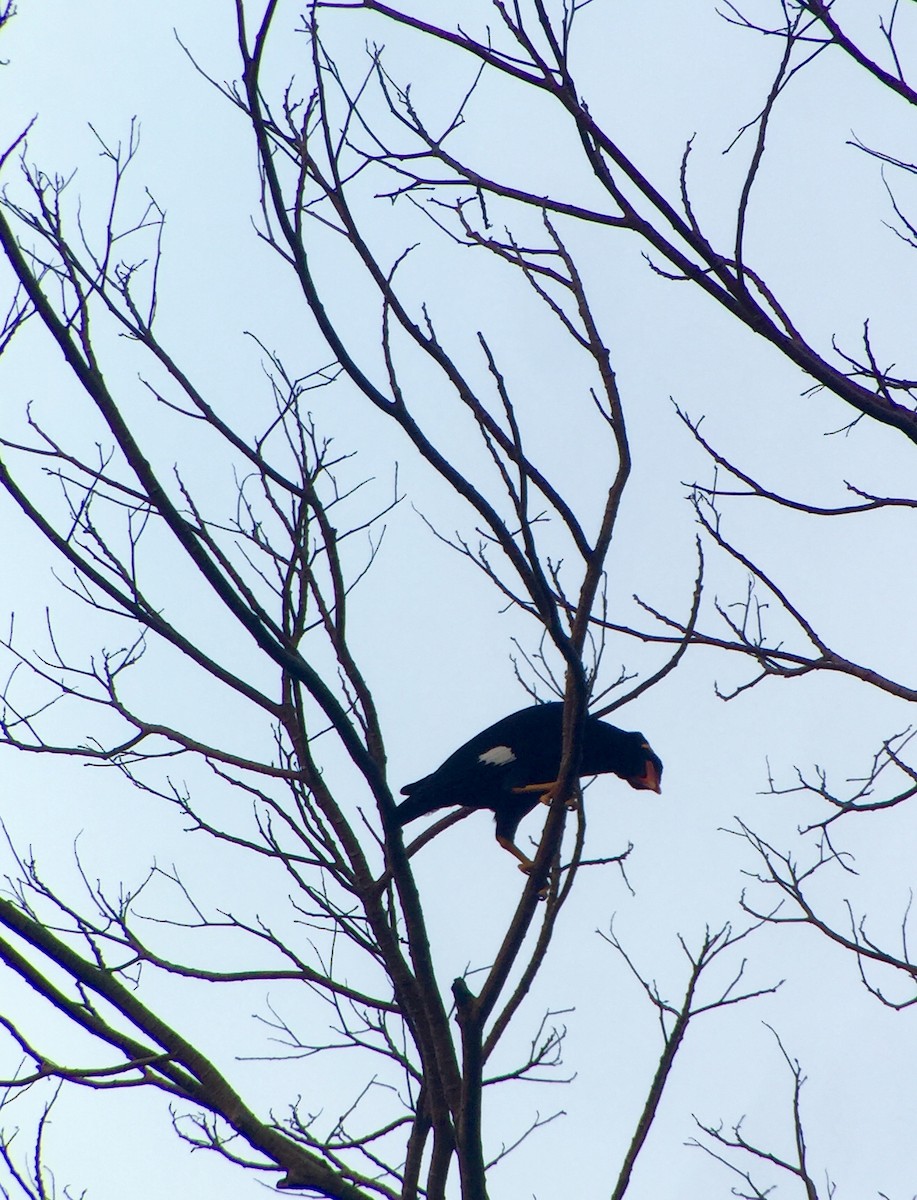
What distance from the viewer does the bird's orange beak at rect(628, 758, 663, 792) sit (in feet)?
18.1

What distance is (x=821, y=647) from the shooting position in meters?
3.08

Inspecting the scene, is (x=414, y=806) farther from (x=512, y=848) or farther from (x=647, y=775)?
(x=647, y=775)

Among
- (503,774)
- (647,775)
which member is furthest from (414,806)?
(647,775)

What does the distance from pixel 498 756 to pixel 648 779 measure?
1.02m

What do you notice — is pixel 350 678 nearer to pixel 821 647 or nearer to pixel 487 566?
pixel 487 566

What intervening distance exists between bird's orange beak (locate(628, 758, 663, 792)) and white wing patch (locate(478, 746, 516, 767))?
969 millimetres

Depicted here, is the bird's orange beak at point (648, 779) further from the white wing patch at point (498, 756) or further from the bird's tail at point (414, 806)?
the bird's tail at point (414, 806)

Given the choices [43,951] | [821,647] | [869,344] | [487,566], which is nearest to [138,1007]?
[43,951]

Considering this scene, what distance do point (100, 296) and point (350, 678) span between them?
1267 mm

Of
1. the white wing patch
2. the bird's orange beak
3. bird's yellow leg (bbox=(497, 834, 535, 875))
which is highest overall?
the bird's orange beak

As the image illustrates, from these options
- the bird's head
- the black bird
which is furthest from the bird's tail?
the bird's head

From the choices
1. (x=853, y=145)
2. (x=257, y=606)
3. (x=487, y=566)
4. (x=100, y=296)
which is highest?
(x=853, y=145)

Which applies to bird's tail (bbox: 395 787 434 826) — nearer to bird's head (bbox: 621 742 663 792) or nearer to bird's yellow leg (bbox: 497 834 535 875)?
bird's yellow leg (bbox: 497 834 535 875)

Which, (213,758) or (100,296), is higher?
(100,296)
